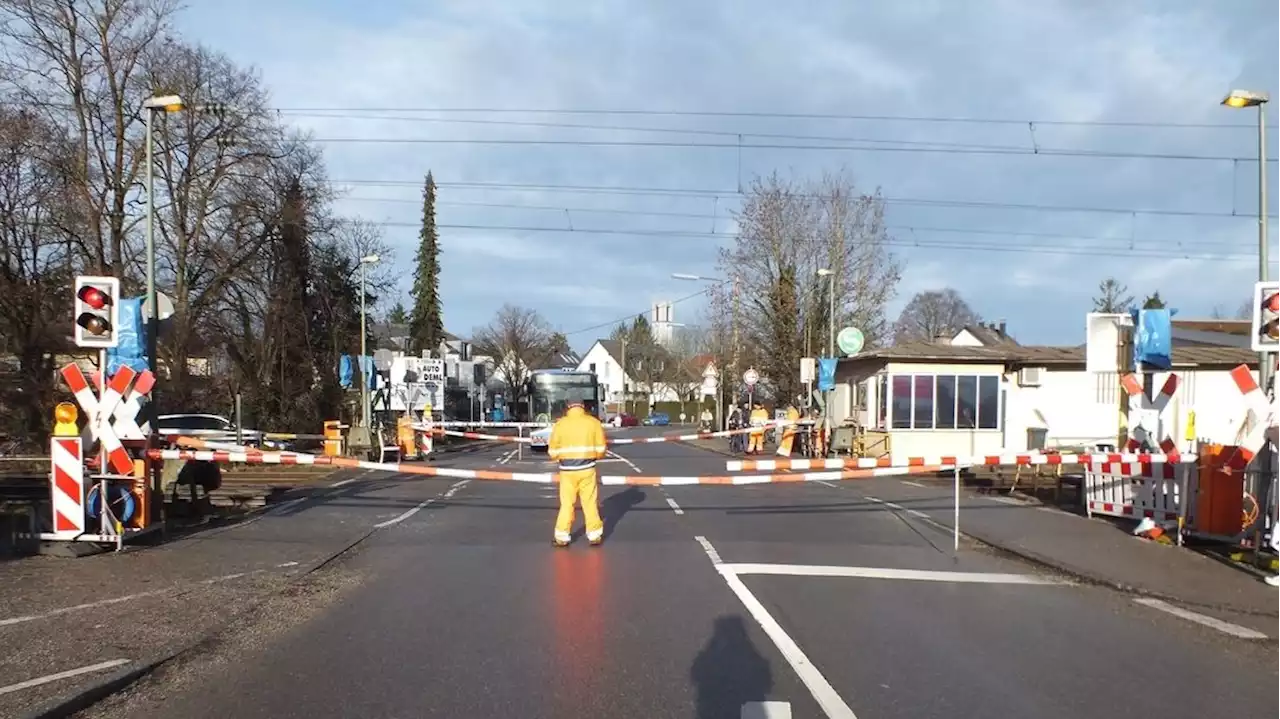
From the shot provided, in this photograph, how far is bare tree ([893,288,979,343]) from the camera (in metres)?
85.8

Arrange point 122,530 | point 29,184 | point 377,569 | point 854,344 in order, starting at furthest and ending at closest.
Answer: point 854,344
point 29,184
point 122,530
point 377,569

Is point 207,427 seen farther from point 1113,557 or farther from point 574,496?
point 1113,557

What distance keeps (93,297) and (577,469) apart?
5547 mm

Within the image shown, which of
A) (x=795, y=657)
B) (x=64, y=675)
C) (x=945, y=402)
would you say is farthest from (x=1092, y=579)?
(x=945, y=402)

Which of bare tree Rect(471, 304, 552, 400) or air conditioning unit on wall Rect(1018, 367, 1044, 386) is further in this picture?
bare tree Rect(471, 304, 552, 400)

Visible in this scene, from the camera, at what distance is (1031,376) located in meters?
28.0

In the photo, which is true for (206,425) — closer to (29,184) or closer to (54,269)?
(54,269)

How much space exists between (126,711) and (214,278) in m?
31.0

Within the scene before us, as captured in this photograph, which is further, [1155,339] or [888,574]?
[1155,339]

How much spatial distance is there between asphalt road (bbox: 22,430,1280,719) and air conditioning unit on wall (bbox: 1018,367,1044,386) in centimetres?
1754

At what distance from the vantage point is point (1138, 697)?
5.75 metres

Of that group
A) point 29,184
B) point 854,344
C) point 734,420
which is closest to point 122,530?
point 29,184

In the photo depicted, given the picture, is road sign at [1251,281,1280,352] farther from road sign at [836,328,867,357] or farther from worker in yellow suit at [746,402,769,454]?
worker in yellow suit at [746,402,769,454]

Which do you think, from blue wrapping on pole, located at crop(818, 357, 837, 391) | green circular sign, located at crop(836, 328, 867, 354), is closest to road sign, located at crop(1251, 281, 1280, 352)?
green circular sign, located at crop(836, 328, 867, 354)
